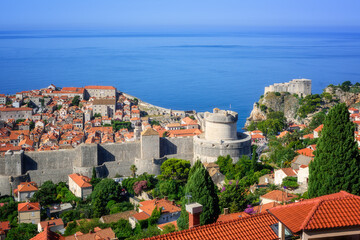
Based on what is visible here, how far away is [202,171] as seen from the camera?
9.84m

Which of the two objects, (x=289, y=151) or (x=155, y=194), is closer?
(x=155, y=194)

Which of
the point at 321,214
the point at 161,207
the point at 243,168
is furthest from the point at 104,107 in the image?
the point at 321,214

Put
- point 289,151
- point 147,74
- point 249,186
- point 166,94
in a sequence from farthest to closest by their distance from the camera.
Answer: point 147,74
point 166,94
point 289,151
point 249,186

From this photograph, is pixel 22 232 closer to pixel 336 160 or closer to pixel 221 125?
pixel 221 125

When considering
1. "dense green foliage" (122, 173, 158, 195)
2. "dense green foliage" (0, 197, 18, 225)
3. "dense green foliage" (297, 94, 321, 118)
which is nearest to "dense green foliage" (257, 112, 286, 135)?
"dense green foliage" (297, 94, 321, 118)

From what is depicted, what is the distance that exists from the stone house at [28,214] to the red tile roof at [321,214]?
13698mm

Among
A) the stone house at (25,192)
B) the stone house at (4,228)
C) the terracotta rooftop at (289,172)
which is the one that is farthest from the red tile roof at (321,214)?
the stone house at (25,192)

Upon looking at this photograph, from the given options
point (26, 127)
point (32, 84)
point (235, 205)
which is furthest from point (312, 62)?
point (235, 205)

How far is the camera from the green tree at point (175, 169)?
20.6m

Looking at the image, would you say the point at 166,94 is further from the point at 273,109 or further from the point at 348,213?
the point at 348,213

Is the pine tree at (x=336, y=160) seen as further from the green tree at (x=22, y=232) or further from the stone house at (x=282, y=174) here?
the green tree at (x=22, y=232)

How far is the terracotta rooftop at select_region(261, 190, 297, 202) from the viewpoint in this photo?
13.6 m

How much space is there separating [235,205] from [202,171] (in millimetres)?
4116

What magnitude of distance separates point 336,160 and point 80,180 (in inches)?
536
